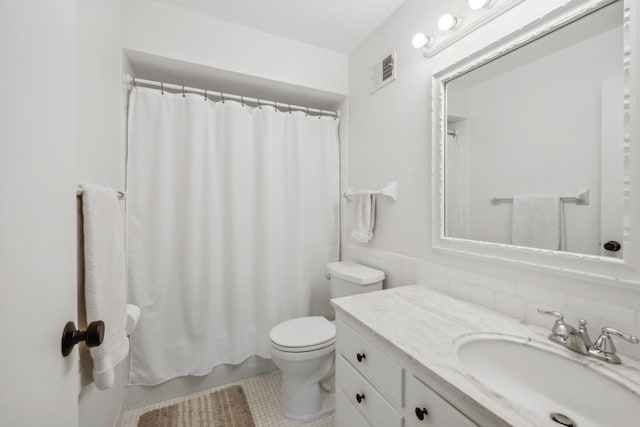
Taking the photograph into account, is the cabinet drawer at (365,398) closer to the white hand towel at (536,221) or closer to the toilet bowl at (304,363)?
the toilet bowl at (304,363)

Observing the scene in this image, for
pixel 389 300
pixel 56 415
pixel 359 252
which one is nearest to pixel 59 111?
pixel 56 415

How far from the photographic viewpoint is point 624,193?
0.77m

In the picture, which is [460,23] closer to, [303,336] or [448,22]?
[448,22]

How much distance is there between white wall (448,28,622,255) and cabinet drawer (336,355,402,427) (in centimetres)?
76

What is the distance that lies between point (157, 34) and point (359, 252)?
1.85m

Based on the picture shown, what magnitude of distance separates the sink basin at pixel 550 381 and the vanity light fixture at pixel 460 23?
1212mm

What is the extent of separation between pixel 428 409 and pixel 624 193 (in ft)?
2.72

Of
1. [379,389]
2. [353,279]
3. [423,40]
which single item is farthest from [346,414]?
[423,40]

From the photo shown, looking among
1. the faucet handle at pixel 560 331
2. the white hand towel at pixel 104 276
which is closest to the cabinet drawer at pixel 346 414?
the faucet handle at pixel 560 331

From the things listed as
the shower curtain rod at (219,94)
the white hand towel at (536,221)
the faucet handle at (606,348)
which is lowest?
the faucet handle at (606,348)

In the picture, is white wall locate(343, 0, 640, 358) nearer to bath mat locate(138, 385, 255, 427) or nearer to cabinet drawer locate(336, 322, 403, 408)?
cabinet drawer locate(336, 322, 403, 408)

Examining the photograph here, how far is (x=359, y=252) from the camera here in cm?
199

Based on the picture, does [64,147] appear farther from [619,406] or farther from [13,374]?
[619,406]

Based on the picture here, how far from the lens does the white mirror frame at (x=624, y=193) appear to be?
752mm
